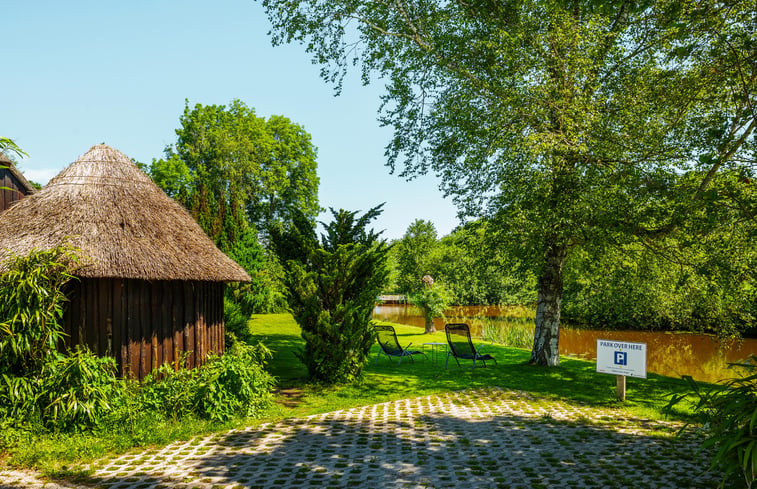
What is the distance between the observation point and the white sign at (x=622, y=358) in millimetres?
8461

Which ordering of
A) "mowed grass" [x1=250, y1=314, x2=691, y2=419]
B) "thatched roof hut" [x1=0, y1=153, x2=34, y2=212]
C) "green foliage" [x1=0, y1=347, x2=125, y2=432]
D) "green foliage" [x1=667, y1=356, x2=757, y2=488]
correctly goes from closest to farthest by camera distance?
1. "green foliage" [x1=667, y1=356, x2=757, y2=488]
2. "green foliage" [x1=0, y1=347, x2=125, y2=432]
3. "mowed grass" [x1=250, y1=314, x2=691, y2=419]
4. "thatched roof hut" [x1=0, y1=153, x2=34, y2=212]

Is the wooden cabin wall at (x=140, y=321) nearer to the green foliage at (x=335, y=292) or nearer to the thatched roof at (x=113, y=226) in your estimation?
the thatched roof at (x=113, y=226)

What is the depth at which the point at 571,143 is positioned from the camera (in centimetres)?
1046

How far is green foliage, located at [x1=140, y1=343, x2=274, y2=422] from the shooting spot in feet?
23.7

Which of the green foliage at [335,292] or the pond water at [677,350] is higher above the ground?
the green foliage at [335,292]

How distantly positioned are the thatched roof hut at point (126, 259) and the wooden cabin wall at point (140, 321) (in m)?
0.01

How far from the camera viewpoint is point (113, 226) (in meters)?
8.23

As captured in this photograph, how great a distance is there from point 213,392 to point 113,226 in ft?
10.8

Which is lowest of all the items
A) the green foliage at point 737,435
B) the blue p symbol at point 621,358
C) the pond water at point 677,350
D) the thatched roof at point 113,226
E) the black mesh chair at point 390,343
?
the pond water at point 677,350

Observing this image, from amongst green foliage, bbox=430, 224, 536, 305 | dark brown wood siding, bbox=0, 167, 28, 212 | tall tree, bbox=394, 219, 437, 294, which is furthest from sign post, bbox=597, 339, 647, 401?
tall tree, bbox=394, 219, 437, 294

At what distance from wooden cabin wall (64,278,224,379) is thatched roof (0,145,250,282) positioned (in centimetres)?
52

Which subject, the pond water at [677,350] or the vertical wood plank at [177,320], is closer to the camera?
the vertical wood plank at [177,320]

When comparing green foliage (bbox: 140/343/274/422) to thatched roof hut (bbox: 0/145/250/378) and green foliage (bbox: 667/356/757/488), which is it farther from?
green foliage (bbox: 667/356/757/488)

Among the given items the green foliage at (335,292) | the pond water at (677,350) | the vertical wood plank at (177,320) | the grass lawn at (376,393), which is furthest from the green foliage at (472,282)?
the vertical wood plank at (177,320)
